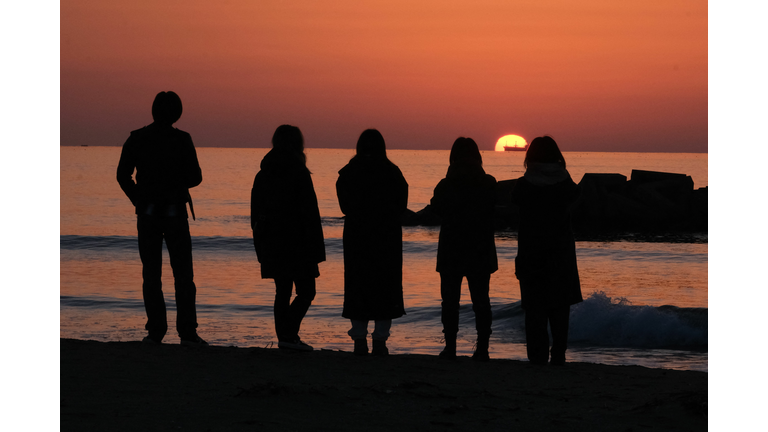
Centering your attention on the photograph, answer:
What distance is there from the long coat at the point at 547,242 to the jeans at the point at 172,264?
2.35m

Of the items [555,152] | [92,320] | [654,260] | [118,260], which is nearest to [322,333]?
[92,320]

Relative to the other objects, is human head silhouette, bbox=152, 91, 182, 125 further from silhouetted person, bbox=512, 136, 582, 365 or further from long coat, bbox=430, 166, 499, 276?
silhouetted person, bbox=512, 136, 582, 365

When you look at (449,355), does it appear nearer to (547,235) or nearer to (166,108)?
(547,235)

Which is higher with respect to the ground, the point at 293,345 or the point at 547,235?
the point at 547,235

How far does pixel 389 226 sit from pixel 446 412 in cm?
175

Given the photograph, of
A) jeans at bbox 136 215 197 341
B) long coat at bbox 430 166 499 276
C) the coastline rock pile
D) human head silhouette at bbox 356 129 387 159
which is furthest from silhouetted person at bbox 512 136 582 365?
the coastline rock pile

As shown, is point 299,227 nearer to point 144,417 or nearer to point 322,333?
point 144,417

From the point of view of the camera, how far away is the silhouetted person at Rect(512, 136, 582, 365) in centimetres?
508

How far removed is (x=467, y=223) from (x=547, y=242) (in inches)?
22.7

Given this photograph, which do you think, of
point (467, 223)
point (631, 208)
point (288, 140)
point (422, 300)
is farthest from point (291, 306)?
point (631, 208)

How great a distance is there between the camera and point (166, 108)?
16.5ft

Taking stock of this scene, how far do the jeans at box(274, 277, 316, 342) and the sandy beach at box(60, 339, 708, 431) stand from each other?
0.56ft

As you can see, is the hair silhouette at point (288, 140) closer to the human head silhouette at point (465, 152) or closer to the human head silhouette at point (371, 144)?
the human head silhouette at point (371, 144)

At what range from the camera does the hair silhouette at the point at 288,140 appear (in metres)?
5.09
